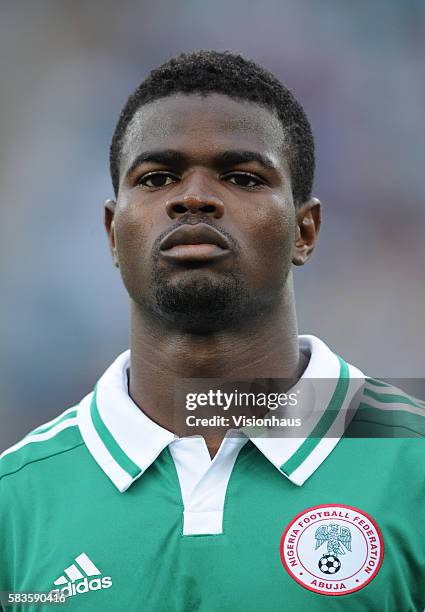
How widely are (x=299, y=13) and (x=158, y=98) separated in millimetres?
3829

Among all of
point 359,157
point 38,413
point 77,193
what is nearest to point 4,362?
point 38,413

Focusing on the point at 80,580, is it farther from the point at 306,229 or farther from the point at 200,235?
the point at 306,229

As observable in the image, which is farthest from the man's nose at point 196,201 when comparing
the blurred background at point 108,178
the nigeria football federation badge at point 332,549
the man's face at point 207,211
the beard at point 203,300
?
the blurred background at point 108,178

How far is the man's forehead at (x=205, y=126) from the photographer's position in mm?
1803

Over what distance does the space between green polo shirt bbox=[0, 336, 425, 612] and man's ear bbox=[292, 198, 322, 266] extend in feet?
0.88

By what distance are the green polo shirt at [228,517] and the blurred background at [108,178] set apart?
2.71 m

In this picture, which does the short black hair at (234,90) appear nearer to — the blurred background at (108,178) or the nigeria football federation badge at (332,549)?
the nigeria football federation badge at (332,549)

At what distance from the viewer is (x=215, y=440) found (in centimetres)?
179

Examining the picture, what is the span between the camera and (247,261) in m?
1.72

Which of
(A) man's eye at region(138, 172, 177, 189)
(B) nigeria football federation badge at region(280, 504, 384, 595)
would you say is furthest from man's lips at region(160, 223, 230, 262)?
(B) nigeria football federation badge at region(280, 504, 384, 595)

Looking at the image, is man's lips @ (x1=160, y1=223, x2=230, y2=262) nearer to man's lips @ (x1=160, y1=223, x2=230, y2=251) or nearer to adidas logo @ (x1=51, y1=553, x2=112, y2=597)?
man's lips @ (x1=160, y1=223, x2=230, y2=251)

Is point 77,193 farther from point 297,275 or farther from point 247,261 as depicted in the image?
point 247,261

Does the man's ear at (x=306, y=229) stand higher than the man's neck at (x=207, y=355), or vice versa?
the man's ear at (x=306, y=229)

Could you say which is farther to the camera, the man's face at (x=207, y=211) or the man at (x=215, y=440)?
the man's face at (x=207, y=211)
